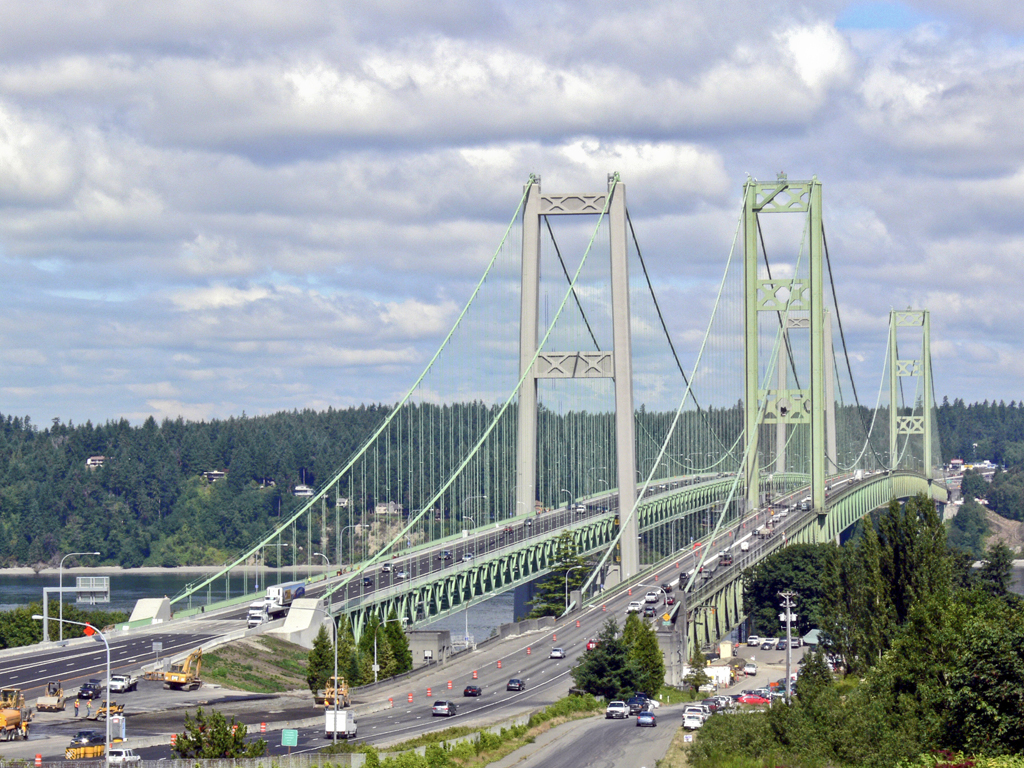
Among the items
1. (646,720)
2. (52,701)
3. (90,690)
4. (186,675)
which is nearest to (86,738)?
(52,701)

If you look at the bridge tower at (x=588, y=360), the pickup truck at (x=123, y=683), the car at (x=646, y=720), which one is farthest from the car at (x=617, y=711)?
the bridge tower at (x=588, y=360)

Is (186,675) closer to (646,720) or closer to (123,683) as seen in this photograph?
(123,683)

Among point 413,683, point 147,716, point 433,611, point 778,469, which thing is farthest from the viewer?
point 778,469

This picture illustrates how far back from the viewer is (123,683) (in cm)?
6862

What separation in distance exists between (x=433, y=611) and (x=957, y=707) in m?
63.5

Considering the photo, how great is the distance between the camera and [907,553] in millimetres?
64750

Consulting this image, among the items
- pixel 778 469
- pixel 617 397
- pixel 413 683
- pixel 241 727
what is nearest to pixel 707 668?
pixel 413 683

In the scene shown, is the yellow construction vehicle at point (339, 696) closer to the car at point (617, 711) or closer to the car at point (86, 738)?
the car at point (617, 711)

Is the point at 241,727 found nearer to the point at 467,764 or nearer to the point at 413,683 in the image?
the point at 467,764

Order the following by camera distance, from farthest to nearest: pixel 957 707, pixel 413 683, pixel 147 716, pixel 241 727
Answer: pixel 413 683, pixel 147 716, pixel 241 727, pixel 957 707

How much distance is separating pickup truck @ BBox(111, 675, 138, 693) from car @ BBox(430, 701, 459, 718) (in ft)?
49.4

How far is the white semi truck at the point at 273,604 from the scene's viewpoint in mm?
87312

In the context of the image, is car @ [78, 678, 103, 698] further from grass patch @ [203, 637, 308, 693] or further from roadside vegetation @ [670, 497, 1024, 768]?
roadside vegetation @ [670, 497, 1024, 768]

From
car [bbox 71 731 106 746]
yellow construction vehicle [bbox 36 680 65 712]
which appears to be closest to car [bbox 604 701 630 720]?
car [bbox 71 731 106 746]
